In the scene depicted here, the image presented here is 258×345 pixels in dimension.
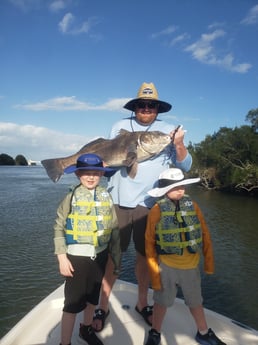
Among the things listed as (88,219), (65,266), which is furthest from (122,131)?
(65,266)

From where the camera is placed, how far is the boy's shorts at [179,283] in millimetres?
3381

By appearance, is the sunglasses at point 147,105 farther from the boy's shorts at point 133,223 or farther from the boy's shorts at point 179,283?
the boy's shorts at point 179,283

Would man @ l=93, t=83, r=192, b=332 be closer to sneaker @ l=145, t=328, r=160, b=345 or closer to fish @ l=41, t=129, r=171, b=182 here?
fish @ l=41, t=129, r=171, b=182

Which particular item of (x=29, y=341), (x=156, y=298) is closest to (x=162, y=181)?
(x=156, y=298)

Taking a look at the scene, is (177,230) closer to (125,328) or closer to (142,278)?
(142,278)

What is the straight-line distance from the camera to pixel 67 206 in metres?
3.25

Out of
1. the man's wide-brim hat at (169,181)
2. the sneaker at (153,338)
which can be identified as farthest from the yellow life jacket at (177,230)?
the sneaker at (153,338)

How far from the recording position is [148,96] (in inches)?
154

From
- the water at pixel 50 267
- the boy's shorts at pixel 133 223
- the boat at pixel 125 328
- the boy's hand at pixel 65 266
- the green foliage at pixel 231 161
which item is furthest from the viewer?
the green foliage at pixel 231 161

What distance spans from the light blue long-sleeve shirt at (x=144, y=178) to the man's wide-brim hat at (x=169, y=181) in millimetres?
257

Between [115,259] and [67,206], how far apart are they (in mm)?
831

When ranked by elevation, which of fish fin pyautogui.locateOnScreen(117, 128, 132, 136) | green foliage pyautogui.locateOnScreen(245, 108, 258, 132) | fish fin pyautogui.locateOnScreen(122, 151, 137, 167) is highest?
green foliage pyautogui.locateOnScreen(245, 108, 258, 132)

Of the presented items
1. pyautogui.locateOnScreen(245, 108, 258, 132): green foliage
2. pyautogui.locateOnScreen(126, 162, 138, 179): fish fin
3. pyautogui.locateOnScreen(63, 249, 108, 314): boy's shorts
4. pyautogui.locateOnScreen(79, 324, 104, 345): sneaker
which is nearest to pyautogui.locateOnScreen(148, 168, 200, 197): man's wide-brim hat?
pyautogui.locateOnScreen(126, 162, 138, 179): fish fin

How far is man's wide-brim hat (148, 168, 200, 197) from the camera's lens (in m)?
3.46
